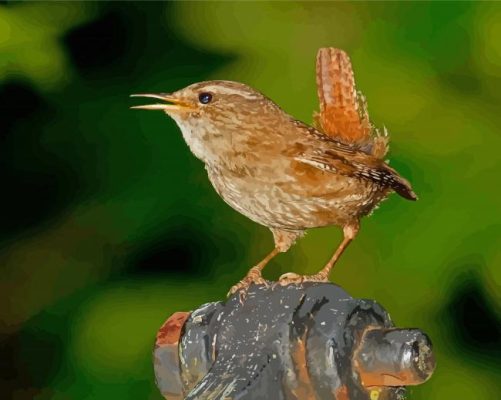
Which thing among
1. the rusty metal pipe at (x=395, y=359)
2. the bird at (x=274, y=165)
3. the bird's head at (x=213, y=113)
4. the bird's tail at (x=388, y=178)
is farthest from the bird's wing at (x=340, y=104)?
the rusty metal pipe at (x=395, y=359)

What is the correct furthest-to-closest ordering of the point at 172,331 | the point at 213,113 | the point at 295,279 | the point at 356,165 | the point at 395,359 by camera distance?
the point at 356,165, the point at 213,113, the point at 295,279, the point at 172,331, the point at 395,359

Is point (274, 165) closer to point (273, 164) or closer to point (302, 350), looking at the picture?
point (273, 164)

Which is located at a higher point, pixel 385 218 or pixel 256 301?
pixel 256 301

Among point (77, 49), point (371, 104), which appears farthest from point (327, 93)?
point (77, 49)

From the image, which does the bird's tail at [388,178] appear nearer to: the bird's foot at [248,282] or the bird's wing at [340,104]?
the bird's wing at [340,104]

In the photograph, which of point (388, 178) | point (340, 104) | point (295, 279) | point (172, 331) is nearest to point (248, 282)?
point (295, 279)

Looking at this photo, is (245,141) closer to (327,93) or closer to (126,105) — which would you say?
(327,93)

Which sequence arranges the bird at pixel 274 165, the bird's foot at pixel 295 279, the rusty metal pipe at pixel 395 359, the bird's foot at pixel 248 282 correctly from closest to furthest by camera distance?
the rusty metal pipe at pixel 395 359 → the bird's foot at pixel 295 279 → the bird's foot at pixel 248 282 → the bird at pixel 274 165
